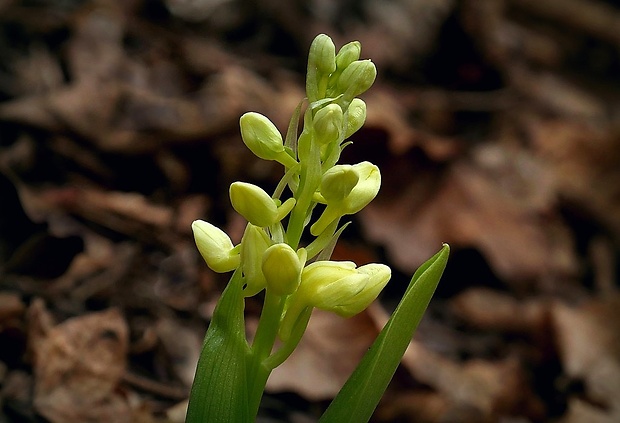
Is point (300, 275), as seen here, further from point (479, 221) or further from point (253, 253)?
point (479, 221)

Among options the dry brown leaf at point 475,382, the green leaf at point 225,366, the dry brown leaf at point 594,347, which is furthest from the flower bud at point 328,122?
the dry brown leaf at point 594,347

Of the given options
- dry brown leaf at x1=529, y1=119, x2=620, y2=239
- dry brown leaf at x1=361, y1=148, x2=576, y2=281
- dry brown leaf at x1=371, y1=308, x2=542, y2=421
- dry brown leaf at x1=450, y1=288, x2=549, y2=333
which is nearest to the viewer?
dry brown leaf at x1=371, y1=308, x2=542, y2=421

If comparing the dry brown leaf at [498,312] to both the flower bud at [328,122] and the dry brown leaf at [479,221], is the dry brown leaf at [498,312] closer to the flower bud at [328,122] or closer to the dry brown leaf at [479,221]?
the dry brown leaf at [479,221]

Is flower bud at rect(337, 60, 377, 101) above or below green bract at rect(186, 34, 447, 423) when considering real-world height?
above

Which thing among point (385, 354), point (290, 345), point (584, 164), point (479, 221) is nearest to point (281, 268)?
point (290, 345)

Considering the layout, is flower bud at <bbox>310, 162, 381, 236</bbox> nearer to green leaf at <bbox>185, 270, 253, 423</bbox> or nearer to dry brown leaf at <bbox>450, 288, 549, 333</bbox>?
green leaf at <bbox>185, 270, 253, 423</bbox>

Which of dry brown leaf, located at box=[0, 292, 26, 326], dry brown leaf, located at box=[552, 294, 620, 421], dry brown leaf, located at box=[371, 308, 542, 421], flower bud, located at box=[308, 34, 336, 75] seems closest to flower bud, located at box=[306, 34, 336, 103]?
flower bud, located at box=[308, 34, 336, 75]
